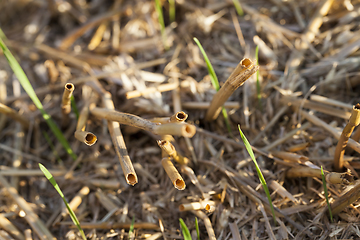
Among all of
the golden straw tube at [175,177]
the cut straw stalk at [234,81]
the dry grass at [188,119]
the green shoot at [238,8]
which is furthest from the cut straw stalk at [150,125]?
the green shoot at [238,8]

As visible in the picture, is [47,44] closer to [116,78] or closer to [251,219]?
[116,78]

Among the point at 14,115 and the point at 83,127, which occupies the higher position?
the point at 83,127

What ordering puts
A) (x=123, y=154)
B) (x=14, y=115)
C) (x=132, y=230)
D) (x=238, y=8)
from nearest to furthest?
(x=123, y=154) < (x=132, y=230) < (x=14, y=115) < (x=238, y=8)

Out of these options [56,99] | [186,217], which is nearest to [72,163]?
[56,99]

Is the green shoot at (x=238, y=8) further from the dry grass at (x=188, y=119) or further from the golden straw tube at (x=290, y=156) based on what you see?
the golden straw tube at (x=290, y=156)

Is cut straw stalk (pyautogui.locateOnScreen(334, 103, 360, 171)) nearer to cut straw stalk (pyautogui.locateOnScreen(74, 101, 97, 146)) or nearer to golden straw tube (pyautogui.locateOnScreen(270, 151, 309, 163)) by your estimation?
golden straw tube (pyautogui.locateOnScreen(270, 151, 309, 163))

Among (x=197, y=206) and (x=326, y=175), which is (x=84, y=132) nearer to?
(x=197, y=206)

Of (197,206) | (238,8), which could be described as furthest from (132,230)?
(238,8)
